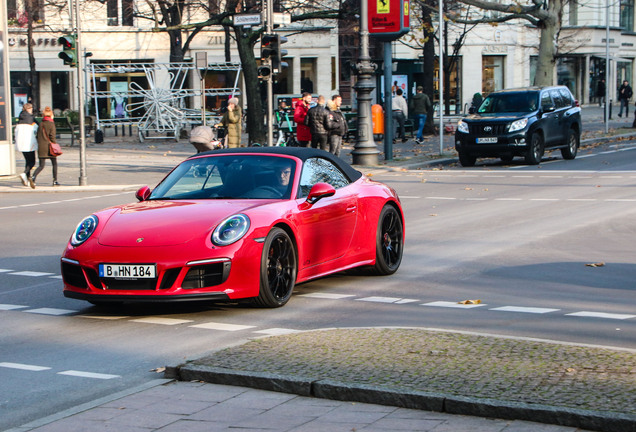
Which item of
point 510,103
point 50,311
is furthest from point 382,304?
point 510,103

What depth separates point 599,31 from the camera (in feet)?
228

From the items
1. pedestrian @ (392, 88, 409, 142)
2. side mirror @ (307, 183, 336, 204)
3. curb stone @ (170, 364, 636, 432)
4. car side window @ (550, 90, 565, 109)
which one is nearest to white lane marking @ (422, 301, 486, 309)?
side mirror @ (307, 183, 336, 204)

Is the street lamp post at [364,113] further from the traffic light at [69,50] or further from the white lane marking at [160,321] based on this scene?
the white lane marking at [160,321]

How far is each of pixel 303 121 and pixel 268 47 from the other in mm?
2360

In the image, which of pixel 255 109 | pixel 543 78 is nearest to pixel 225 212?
pixel 255 109

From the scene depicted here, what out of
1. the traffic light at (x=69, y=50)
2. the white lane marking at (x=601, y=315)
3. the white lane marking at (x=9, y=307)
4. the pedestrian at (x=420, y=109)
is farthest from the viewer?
the pedestrian at (x=420, y=109)

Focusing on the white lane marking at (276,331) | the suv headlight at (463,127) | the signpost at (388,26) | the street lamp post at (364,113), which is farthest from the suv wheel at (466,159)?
the white lane marking at (276,331)

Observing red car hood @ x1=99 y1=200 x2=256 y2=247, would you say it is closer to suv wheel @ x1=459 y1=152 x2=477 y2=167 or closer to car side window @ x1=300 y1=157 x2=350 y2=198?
car side window @ x1=300 y1=157 x2=350 y2=198

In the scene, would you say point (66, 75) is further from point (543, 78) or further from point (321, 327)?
point (321, 327)

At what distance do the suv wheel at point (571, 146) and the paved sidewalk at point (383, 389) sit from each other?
22392 millimetres

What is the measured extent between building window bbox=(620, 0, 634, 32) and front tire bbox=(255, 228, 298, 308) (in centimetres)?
6872

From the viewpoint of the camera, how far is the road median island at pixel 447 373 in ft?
16.9

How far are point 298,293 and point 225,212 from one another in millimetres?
1402

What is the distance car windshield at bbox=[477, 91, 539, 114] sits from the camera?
27620 mm
